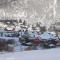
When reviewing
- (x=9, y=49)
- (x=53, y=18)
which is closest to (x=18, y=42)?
(x=9, y=49)

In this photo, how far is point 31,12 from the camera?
22.8ft

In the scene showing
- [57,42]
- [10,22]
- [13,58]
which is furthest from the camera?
[57,42]

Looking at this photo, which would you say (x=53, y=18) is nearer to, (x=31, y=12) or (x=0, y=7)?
(x=31, y=12)

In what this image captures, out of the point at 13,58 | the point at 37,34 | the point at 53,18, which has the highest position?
the point at 53,18

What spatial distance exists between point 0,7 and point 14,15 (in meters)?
0.47

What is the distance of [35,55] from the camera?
6.22m

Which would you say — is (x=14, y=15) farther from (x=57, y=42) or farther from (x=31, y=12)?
(x=57, y=42)

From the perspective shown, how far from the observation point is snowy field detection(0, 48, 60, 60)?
592cm

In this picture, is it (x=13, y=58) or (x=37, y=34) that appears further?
(x=37, y=34)

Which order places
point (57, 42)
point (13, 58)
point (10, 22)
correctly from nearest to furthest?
point (13, 58)
point (10, 22)
point (57, 42)

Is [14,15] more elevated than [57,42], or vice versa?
[14,15]

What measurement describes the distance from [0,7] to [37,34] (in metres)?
1.28

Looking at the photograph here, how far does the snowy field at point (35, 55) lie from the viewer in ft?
19.4

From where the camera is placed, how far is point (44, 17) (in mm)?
6965
